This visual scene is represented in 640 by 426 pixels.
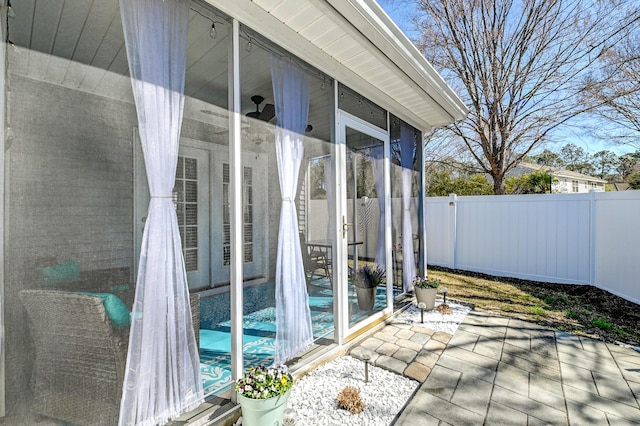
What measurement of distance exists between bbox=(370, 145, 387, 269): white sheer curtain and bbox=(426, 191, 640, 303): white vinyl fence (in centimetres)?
359

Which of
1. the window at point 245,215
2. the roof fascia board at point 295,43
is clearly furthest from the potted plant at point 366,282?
the roof fascia board at point 295,43

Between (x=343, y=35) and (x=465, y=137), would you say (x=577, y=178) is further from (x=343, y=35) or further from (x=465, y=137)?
(x=343, y=35)

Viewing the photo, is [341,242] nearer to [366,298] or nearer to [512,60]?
[366,298]

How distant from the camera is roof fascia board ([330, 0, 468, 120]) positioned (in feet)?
6.62

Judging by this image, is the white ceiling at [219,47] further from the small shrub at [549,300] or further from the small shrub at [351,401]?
the small shrub at [549,300]

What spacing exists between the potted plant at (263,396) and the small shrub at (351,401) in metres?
0.49

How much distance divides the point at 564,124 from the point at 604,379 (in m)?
8.19

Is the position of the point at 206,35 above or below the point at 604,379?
above

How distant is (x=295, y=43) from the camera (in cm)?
230

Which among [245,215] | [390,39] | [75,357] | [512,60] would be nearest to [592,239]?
[390,39]

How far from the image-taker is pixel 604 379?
2.35 metres

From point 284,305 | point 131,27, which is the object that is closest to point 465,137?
point 284,305

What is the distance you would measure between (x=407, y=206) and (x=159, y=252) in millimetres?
3349

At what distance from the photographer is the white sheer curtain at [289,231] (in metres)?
2.27
